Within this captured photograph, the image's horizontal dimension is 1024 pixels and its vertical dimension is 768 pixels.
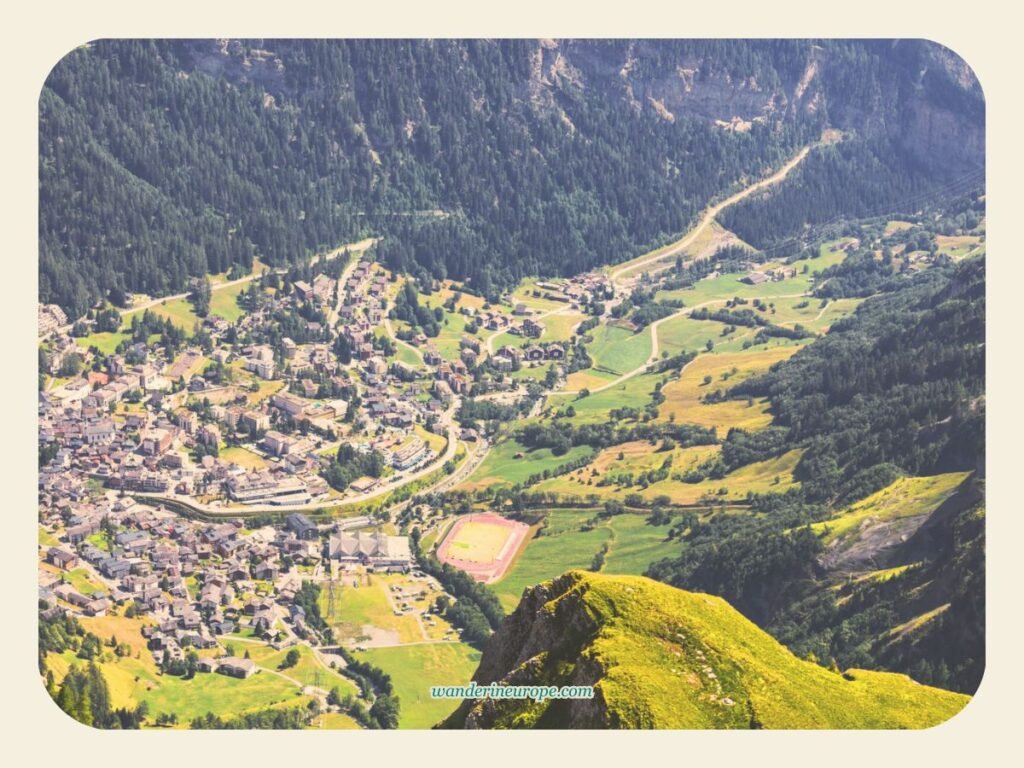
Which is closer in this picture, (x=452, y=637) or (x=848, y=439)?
(x=452, y=637)

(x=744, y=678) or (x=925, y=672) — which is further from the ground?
(x=744, y=678)

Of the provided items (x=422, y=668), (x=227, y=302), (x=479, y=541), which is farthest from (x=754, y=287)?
(x=422, y=668)

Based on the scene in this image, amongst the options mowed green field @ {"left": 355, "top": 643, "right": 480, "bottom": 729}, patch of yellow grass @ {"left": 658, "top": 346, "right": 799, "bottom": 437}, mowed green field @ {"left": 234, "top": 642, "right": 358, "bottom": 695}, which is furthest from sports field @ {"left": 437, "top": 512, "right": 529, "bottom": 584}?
patch of yellow grass @ {"left": 658, "top": 346, "right": 799, "bottom": 437}

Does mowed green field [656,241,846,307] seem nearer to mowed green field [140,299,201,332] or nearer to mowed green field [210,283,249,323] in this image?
mowed green field [210,283,249,323]

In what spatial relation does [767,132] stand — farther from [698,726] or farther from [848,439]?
[698,726]

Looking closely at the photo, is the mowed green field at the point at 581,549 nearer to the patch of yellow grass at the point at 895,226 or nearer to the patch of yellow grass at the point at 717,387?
the patch of yellow grass at the point at 717,387

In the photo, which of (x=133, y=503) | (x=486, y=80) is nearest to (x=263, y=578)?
(x=133, y=503)

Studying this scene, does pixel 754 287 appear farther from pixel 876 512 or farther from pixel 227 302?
pixel 876 512

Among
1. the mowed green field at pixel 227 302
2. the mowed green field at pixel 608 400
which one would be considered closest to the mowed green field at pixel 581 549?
the mowed green field at pixel 608 400

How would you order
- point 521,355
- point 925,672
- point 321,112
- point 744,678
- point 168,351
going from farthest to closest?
1. point 321,112
2. point 521,355
3. point 168,351
4. point 925,672
5. point 744,678
